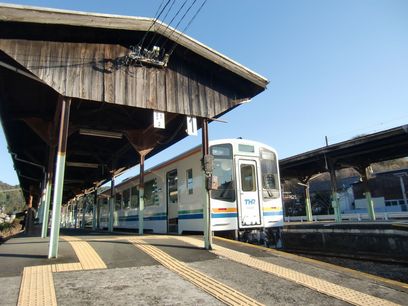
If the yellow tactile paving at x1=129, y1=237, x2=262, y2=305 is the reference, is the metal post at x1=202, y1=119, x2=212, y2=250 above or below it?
above

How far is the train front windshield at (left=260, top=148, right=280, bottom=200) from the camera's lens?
385 inches

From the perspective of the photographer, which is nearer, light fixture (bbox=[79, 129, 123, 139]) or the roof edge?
the roof edge

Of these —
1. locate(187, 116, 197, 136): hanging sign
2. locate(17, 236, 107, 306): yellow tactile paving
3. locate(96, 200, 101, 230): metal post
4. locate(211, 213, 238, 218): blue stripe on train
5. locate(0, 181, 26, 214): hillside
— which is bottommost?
locate(17, 236, 107, 306): yellow tactile paving

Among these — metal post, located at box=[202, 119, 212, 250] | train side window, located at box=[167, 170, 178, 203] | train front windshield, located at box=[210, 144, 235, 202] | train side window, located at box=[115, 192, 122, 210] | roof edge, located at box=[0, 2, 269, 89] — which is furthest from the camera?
train side window, located at box=[115, 192, 122, 210]

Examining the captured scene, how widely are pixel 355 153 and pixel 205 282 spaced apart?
14.4 m

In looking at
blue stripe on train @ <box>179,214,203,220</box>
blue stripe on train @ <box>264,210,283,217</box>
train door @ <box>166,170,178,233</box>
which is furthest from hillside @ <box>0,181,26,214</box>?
blue stripe on train @ <box>264,210,283,217</box>

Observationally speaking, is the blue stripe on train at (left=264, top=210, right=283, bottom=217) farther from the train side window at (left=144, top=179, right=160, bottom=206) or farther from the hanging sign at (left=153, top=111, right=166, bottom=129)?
the train side window at (left=144, top=179, right=160, bottom=206)

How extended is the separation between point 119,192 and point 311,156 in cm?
1073

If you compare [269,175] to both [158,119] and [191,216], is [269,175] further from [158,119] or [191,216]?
[158,119]

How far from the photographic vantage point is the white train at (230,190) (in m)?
9.07

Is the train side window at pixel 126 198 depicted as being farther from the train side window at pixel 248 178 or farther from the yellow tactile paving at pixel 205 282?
the yellow tactile paving at pixel 205 282

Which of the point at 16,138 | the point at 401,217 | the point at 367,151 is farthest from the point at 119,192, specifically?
the point at 401,217

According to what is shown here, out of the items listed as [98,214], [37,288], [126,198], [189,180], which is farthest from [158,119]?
[98,214]

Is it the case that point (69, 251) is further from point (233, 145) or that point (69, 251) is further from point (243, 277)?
point (233, 145)
